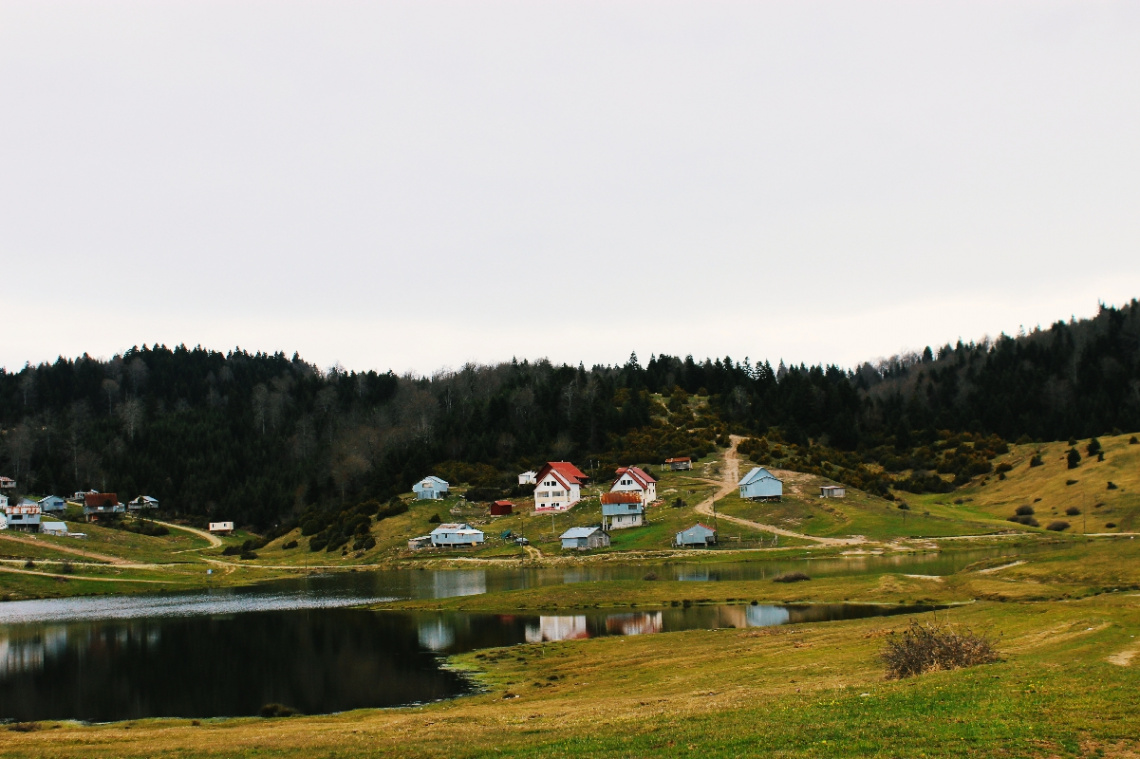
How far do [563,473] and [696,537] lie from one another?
40300 millimetres

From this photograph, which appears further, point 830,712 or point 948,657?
point 948,657

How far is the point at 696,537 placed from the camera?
110m

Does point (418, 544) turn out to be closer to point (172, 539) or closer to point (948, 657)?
point (172, 539)

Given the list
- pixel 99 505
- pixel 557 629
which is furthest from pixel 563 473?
pixel 99 505

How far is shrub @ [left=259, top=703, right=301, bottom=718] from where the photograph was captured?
Result: 121 ft

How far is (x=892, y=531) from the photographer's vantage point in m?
104

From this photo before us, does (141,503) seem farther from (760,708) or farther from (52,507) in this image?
(760,708)

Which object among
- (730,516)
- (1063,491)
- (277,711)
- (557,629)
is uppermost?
(277,711)

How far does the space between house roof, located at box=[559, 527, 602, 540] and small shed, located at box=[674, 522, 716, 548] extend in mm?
12857

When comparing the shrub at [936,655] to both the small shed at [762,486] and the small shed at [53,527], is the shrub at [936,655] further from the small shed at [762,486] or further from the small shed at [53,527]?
the small shed at [53,527]

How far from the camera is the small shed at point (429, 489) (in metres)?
154

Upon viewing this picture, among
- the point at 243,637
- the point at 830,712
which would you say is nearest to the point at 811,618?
the point at 830,712

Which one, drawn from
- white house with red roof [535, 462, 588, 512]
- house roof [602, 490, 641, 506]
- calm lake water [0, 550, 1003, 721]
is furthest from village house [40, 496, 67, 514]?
house roof [602, 490, 641, 506]

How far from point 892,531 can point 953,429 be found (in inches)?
3361
